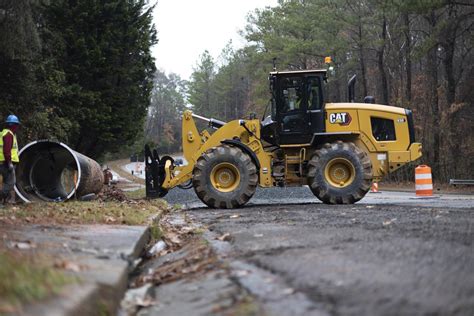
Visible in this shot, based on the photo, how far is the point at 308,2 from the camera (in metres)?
42.0

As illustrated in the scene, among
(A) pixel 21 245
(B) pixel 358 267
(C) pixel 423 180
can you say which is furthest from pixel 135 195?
(B) pixel 358 267

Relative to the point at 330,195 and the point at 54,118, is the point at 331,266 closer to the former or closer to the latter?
the point at 330,195

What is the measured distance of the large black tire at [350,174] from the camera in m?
12.2

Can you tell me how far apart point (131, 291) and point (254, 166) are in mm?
8286

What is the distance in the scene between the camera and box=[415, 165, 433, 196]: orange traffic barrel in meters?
16.6

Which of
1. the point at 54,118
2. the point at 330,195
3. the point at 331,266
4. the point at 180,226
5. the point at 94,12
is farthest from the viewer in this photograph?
the point at 94,12

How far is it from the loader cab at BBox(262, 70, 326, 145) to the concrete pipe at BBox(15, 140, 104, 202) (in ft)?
16.5

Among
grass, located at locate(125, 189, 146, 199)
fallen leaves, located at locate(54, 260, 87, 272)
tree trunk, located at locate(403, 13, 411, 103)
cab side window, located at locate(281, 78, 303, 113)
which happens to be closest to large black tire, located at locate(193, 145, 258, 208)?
cab side window, located at locate(281, 78, 303, 113)

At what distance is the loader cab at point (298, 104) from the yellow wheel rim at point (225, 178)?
142 cm

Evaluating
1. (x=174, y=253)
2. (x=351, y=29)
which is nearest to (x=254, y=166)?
(x=174, y=253)

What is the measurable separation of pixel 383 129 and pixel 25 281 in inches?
437

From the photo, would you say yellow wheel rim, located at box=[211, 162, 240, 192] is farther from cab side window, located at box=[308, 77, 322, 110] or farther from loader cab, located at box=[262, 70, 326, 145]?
cab side window, located at box=[308, 77, 322, 110]

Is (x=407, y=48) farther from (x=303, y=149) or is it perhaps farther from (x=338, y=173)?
(x=338, y=173)

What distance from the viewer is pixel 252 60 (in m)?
48.5
